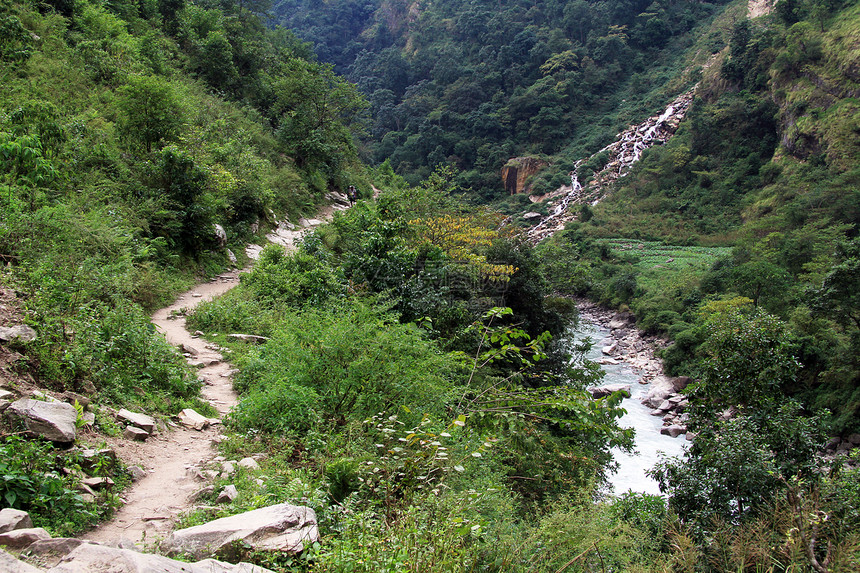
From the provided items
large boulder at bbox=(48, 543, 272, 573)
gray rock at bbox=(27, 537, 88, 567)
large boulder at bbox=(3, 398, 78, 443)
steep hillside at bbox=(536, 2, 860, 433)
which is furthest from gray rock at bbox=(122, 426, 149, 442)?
steep hillside at bbox=(536, 2, 860, 433)

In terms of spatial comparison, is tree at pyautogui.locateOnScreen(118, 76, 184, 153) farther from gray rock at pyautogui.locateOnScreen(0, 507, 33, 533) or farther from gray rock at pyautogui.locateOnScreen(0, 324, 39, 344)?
Result: gray rock at pyautogui.locateOnScreen(0, 507, 33, 533)

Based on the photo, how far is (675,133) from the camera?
54.4m

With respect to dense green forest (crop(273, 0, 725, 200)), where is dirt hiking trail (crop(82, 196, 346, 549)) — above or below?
below

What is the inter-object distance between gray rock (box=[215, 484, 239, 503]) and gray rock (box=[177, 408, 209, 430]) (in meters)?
1.85

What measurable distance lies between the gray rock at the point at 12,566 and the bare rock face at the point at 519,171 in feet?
204

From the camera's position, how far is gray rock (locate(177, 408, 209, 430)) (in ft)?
17.4

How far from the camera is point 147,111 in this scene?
1162cm

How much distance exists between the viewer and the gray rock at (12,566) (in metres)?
2.04

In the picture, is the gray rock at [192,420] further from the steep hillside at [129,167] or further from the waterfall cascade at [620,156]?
the waterfall cascade at [620,156]

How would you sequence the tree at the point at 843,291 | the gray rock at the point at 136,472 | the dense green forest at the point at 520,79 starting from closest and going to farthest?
the gray rock at the point at 136,472 → the tree at the point at 843,291 → the dense green forest at the point at 520,79

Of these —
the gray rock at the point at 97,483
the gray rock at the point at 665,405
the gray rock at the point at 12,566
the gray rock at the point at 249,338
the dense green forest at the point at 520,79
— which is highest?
the dense green forest at the point at 520,79

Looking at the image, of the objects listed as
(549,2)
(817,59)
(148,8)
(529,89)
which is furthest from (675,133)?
(148,8)

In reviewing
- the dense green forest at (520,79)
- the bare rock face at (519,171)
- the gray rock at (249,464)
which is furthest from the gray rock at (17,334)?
the bare rock face at (519,171)

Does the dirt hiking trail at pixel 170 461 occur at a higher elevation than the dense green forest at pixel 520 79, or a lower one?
lower
